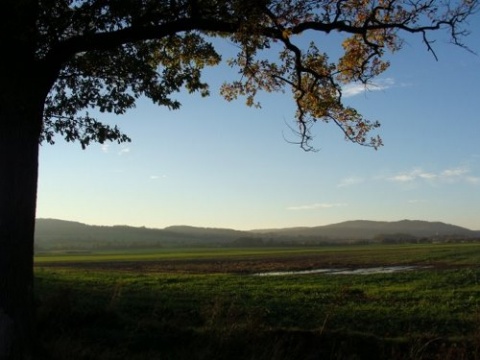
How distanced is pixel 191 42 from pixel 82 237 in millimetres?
193119

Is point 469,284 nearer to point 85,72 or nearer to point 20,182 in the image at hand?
point 85,72

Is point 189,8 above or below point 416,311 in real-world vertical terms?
above

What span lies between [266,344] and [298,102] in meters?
5.14

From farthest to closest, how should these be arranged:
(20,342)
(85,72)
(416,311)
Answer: (416,311) → (85,72) → (20,342)

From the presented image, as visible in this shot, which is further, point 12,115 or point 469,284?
point 469,284

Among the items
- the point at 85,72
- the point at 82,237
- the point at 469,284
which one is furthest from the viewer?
the point at 82,237

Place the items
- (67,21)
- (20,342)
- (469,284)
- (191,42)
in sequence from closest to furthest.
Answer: (20,342) < (67,21) < (191,42) < (469,284)

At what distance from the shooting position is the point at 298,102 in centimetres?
1206

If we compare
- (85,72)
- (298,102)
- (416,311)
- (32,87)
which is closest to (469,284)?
(416,311)

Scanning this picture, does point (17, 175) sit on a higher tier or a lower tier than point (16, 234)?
higher

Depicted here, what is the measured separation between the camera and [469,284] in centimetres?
3091

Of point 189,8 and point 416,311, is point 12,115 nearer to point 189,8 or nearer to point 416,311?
point 189,8

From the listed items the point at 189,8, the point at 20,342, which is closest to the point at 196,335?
the point at 20,342

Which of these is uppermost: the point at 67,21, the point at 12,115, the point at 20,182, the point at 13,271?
the point at 67,21
